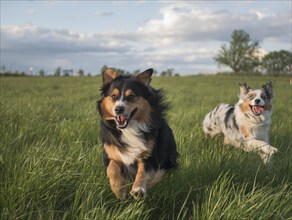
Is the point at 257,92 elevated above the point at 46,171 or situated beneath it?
elevated above

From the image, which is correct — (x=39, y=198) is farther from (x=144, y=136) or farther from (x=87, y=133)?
(x=87, y=133)

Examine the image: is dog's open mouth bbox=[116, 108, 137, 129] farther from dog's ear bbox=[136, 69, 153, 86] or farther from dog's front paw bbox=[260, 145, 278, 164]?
dog's front paw bbox=[260, 145, 278, 164]

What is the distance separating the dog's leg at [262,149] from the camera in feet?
17.4

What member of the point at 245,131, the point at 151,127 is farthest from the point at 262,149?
the point at 151,127

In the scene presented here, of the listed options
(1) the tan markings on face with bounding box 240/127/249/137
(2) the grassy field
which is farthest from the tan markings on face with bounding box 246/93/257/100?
(2) the grassy field

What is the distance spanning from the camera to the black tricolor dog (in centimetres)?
384

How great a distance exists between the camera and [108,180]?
146 inches

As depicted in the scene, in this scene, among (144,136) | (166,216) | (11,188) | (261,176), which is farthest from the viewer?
(261,176)

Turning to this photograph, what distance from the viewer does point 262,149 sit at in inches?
231

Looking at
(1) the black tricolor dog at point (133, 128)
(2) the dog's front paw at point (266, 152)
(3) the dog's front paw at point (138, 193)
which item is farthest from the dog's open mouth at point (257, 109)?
Result: (3) the dog's front paw at point (138, 193)

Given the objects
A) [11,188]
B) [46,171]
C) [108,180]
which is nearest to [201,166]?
[108,180]

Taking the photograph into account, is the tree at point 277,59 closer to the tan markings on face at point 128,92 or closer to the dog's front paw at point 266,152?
the dog's front paw at point 266,152

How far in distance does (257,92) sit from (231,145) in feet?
3.57

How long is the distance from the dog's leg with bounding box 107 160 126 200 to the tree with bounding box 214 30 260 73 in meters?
80.6
